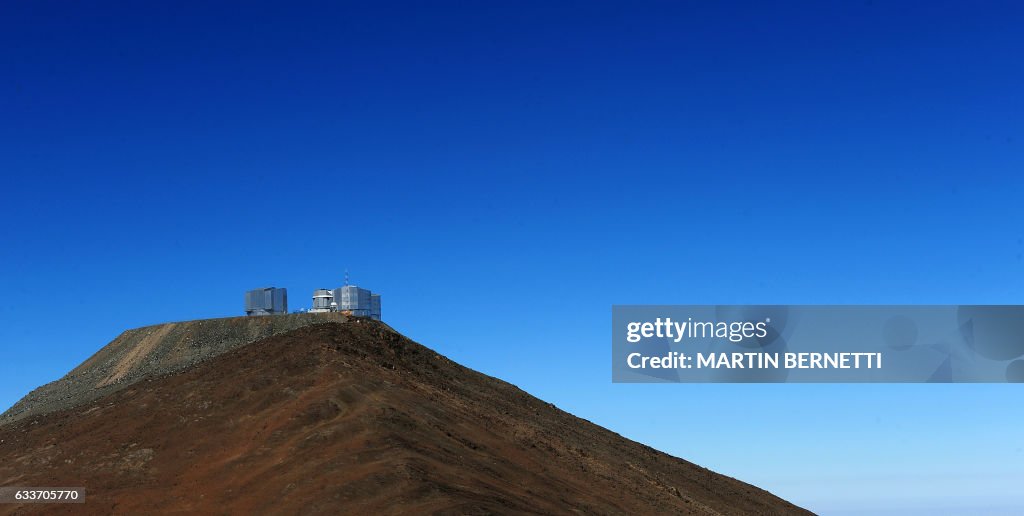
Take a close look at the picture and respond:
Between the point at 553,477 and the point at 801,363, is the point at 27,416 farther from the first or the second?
the point at 801,363

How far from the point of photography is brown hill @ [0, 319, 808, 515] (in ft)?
127

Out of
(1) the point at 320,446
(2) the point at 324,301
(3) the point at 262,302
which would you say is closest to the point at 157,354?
(3) the point at 262,302

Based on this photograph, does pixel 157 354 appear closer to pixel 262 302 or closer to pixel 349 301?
pixel 262 302

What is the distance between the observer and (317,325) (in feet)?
196

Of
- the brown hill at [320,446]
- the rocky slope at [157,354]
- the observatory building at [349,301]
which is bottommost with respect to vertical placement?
the brown hill at [320,446]

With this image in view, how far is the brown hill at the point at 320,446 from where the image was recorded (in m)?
38.8

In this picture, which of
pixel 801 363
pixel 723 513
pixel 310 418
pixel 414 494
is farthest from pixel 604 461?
pixel 414 494

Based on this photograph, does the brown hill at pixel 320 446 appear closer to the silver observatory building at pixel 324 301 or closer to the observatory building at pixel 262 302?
the silver observatory building at pixel 324 301

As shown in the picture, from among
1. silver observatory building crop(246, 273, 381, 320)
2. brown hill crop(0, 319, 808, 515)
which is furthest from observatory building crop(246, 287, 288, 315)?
brown hill crop(0, 319, 808, 515)

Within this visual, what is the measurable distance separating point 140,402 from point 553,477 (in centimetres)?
2132

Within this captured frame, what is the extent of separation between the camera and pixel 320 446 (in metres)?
41.9

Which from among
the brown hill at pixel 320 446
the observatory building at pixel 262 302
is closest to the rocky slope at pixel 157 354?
the observatory building at pixel 262 302

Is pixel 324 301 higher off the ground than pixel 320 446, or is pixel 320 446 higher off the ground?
pixel 324 301

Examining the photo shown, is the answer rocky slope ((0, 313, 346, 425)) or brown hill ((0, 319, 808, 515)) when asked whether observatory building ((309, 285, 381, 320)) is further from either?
brown hill ((0, 319, 808, 515))
